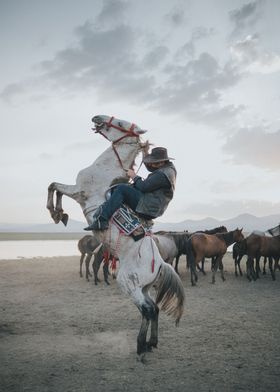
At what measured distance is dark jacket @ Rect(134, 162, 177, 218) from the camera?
12.9 ft

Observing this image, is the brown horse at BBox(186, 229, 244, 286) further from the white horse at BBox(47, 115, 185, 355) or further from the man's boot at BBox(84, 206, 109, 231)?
the man's boot at BBox(84, 206, 109, 231)

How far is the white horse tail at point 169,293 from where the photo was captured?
4301mm

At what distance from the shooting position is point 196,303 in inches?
315

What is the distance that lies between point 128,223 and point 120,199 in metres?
0.37

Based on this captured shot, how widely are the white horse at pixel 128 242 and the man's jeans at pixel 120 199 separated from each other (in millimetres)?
336

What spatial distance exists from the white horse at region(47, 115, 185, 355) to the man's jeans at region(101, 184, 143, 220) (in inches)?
13.2

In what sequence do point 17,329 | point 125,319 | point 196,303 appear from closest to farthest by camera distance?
point 17,329, point 125,319, point 196,303

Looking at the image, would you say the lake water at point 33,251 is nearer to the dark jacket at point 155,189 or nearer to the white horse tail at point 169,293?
the white horse tail at point 169,293

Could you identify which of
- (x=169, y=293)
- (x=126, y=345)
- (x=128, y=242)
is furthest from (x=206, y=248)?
(x=128, y=242)

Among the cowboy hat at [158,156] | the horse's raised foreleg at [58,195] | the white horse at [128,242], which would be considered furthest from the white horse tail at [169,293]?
the horse's raised foreleg at [58,195]

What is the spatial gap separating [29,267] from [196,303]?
9.47m

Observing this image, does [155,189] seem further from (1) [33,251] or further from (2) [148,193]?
(1) [33,251]

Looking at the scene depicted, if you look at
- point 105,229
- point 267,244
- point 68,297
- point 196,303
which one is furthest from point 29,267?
point 105,229

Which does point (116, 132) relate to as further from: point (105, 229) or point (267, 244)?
point (267, 244)
